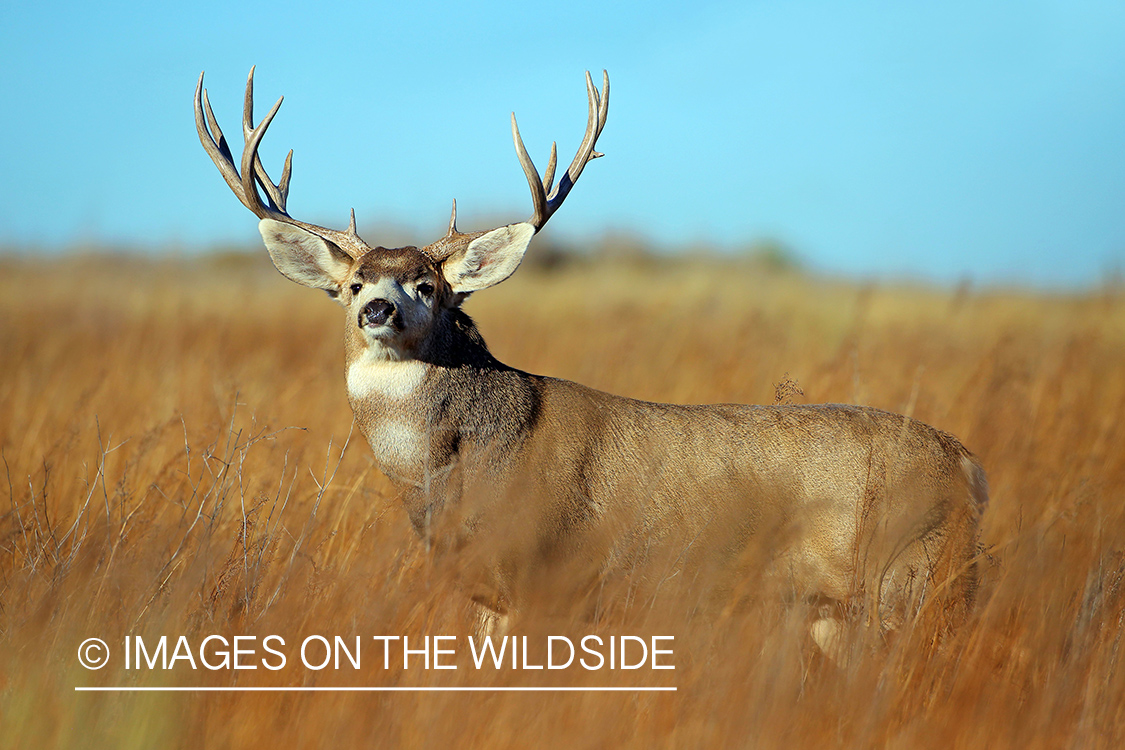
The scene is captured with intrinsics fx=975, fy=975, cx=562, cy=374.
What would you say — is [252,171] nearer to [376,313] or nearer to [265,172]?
[265,172]

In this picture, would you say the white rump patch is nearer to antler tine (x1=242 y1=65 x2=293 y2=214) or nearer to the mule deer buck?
the mule deer buck

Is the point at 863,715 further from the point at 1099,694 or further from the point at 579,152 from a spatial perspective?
the point at 579,152

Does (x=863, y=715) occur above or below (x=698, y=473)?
below

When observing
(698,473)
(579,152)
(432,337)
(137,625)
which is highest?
(579,152)

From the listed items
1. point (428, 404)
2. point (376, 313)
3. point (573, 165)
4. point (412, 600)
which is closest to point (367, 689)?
point (412, 600)

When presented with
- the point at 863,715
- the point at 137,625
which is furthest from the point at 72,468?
the point at 863,715

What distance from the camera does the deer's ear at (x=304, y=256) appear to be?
3.87 m

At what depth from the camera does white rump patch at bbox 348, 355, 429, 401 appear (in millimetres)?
3676

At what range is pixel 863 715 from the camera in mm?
2664

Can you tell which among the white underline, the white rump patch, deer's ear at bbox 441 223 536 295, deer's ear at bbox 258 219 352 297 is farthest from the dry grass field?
deer's ear at bbox 441 223 536 295

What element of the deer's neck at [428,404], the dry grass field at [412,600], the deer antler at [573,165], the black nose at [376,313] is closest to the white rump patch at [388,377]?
the deer's neck at [428,404]

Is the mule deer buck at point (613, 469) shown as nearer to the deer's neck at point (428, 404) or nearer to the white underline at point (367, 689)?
the deer's neck at point (428, 404)

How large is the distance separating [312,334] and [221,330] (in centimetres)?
102

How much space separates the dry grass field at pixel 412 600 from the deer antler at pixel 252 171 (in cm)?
86
